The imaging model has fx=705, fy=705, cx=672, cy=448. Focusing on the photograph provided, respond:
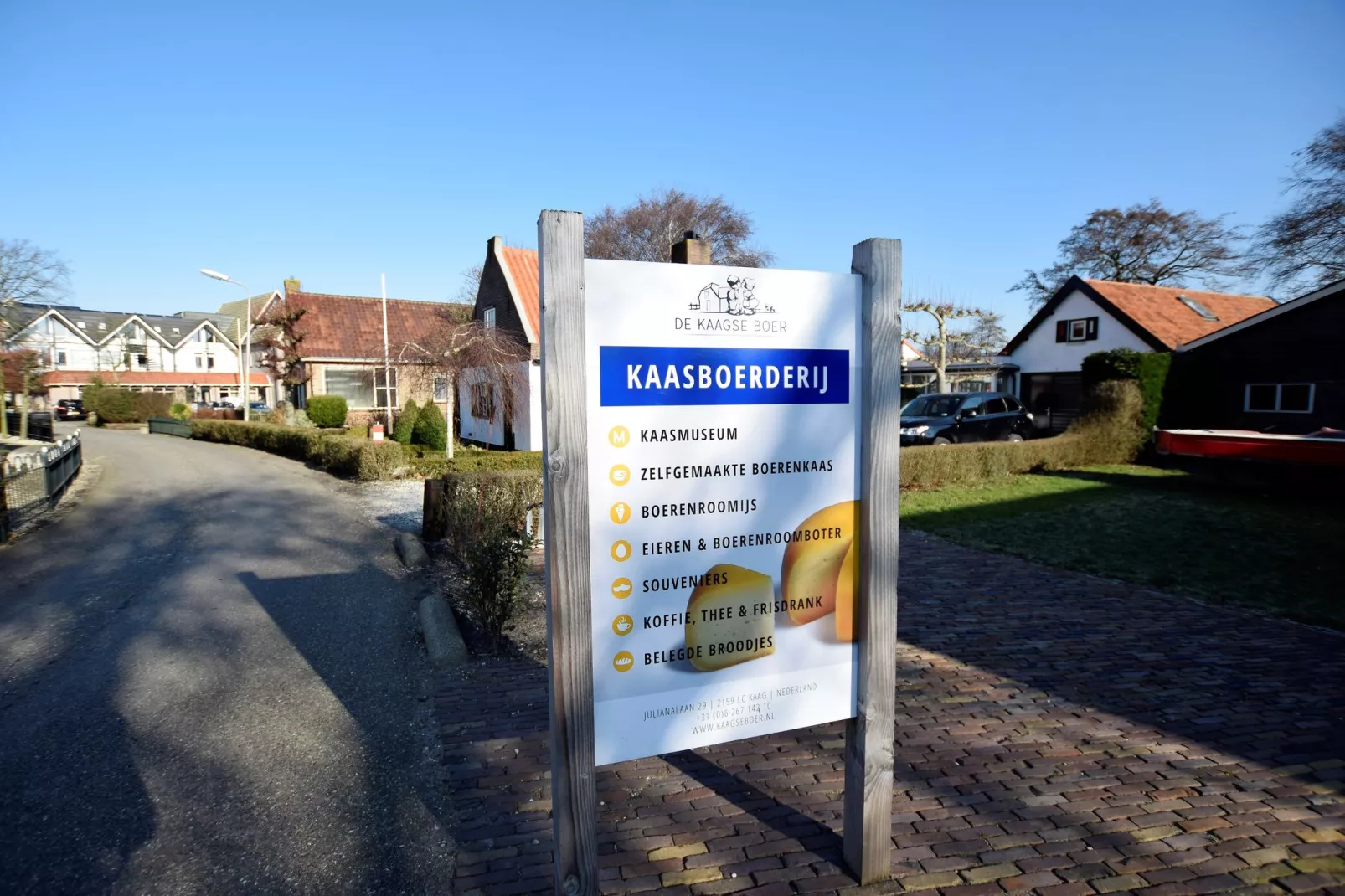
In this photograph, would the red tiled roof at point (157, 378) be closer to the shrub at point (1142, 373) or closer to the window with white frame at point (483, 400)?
the window with white frame at point (483, 400)

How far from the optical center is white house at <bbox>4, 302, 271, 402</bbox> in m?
60.7

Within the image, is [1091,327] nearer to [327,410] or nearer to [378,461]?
[378,461]

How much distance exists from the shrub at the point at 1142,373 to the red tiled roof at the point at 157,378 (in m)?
59.6

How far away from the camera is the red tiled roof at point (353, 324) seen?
33938mm

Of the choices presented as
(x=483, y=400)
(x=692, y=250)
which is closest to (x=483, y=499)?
(x=692, y=250)

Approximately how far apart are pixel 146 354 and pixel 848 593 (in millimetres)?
80887

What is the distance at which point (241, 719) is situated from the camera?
4.56m

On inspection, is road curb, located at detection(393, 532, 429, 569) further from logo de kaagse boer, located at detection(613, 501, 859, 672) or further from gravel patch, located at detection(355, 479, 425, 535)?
logo de kaagse boer, located at detection(613, 501, 859, 672)

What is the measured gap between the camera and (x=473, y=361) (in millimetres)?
20766

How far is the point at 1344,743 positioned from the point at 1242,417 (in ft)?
60.9

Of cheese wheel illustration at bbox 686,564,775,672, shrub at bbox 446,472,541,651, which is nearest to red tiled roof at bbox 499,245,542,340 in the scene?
shrub at bbox 446,472,541,651

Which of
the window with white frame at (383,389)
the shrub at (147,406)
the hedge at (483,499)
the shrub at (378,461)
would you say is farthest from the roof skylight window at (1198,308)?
the shrub at (147,406)

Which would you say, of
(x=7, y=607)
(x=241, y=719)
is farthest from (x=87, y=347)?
(x=241, y=719)

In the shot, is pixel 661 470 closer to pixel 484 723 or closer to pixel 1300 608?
pixel 484 723
